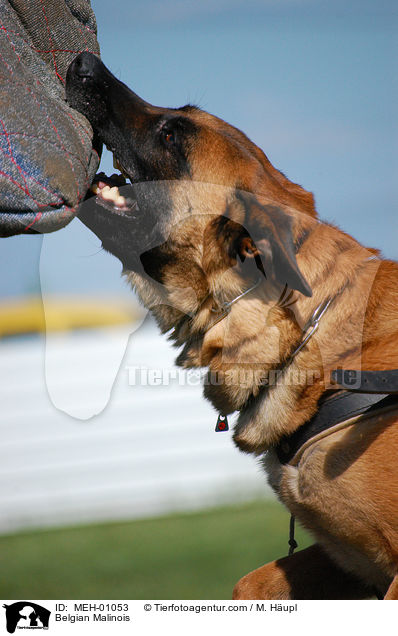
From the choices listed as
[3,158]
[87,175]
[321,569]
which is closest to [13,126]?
[3,158]

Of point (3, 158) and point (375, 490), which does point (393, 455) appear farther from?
point (3, 158)

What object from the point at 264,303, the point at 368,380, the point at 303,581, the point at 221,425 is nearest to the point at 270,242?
the point at 264,303

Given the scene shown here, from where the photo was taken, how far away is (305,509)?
216 cm

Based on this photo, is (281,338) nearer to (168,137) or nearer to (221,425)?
(221,425)

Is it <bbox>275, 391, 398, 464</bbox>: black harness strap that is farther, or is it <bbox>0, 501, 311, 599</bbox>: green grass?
<bbox>0, 501, 311, 599</bbox>: green grass

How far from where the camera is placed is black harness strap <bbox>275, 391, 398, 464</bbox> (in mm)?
2053

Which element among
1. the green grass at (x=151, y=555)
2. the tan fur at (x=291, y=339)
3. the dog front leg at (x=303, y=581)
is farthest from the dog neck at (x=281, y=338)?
the green grass at (x=151, y=555)

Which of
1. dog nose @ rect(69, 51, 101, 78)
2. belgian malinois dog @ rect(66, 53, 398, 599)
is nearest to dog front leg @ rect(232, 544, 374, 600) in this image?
belgian malinois dog @ rect(66, 53, 398, 599)

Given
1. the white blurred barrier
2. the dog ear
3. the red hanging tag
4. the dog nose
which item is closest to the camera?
the dog ear

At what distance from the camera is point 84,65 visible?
2162 mm

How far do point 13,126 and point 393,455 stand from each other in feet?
4.99
